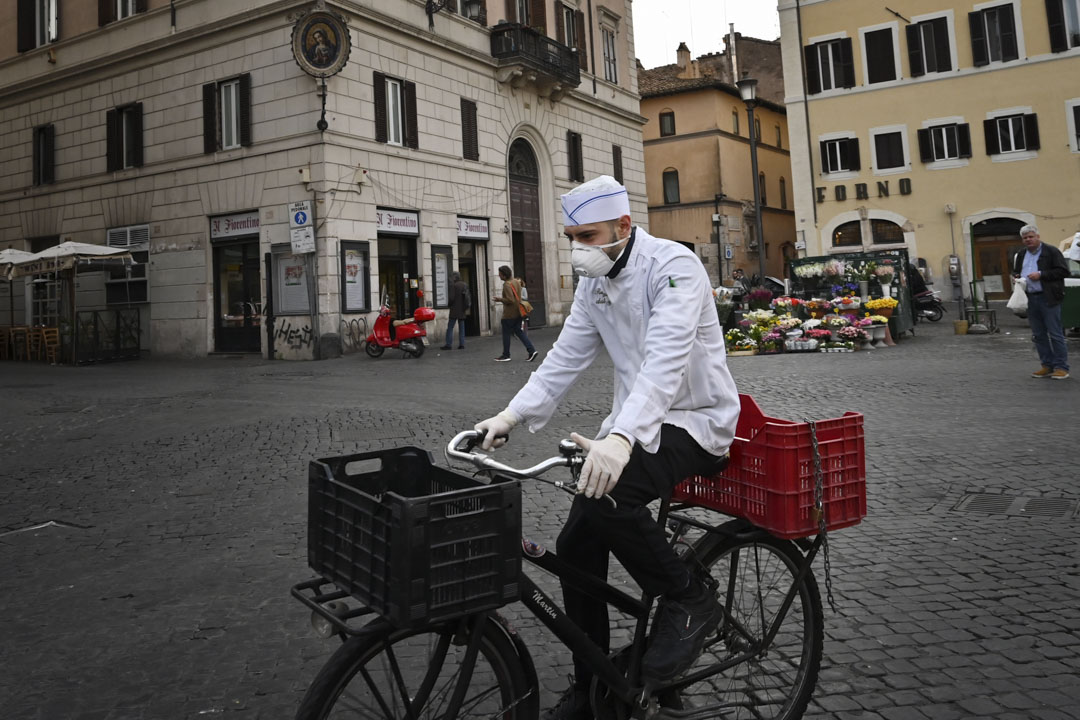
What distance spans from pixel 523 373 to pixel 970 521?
412 inches

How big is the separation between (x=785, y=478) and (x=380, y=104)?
2124cm

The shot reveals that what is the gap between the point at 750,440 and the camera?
8.94ft

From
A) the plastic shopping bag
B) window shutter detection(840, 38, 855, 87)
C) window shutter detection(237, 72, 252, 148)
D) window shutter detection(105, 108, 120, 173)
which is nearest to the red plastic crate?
the plastic shopping bag

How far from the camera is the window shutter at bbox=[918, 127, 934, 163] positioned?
3250cm

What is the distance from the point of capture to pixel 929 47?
32656 millimetres

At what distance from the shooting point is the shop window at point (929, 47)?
106ft

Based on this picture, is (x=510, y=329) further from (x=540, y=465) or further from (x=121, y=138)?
(x=540, y=465)

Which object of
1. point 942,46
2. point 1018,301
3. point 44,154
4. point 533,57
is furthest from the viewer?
point 942,46

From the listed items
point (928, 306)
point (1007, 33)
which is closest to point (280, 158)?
point (928, 306)

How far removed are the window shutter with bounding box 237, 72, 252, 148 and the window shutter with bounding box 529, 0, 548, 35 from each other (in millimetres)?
10368

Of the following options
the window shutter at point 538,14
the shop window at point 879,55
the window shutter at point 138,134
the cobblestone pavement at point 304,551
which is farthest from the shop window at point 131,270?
the shop window at point 879,55

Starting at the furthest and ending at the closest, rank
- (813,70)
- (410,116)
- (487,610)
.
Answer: (813,70) → (410,116) → (487,610)

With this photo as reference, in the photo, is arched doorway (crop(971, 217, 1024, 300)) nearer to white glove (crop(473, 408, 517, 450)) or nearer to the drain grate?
the drain grate

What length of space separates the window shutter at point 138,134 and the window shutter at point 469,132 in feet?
28.3
